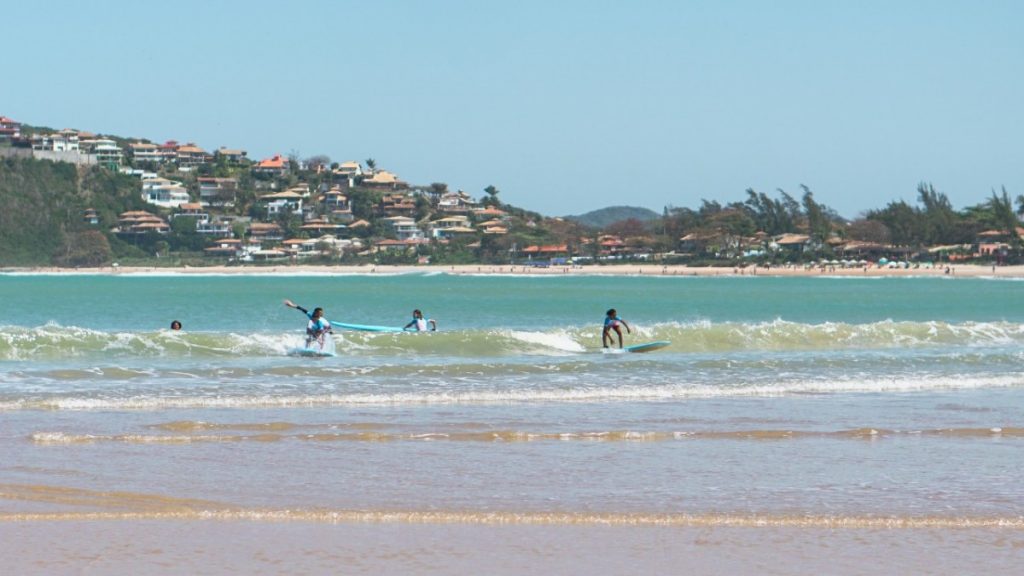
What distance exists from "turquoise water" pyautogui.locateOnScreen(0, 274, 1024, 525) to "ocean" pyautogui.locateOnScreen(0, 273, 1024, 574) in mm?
50

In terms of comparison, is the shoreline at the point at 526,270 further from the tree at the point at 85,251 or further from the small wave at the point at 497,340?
the small wave at the point at 497,340

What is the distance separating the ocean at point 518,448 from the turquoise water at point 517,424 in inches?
2.0

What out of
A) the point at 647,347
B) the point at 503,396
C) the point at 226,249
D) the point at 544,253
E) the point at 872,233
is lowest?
the point at 647,347

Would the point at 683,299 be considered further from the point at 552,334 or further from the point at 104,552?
the point at 104,552

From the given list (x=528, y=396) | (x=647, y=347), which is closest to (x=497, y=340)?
(x=647, y=347)

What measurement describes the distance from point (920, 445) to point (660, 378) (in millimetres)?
7529

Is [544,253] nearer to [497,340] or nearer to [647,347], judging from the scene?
[497,340]

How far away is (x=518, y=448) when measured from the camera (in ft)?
43.7

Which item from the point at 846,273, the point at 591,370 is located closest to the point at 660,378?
the point at 591,370

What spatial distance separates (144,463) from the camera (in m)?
12.4

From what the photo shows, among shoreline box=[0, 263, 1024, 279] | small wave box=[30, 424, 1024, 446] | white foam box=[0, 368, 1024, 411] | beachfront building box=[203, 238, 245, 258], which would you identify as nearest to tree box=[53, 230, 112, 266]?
shoreline box=[0, 263, 1024, 279]

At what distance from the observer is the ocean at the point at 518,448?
9.67 meters

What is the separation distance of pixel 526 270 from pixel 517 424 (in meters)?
154

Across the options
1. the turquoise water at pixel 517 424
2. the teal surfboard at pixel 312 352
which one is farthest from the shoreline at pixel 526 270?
the teal surfboard at pixel 312 352
